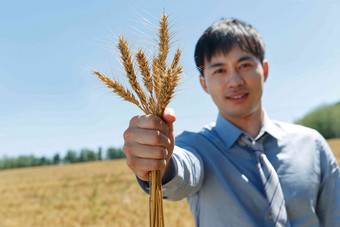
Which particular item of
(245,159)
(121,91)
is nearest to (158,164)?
(121,91)

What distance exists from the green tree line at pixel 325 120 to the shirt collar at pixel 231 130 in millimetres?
54707

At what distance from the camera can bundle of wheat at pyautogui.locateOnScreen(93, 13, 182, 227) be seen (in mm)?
955

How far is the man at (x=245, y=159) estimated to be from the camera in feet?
5.41

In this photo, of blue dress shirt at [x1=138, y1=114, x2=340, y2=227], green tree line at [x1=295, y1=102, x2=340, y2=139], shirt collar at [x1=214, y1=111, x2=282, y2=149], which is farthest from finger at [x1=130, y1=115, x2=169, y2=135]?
green tree line at [x1=295, y1=102, x2=340, y2=139]

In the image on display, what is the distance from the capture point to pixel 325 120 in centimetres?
5338

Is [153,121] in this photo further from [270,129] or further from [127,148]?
[270,129]

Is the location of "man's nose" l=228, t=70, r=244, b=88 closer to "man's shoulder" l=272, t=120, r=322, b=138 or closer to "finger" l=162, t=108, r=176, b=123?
"man's shoulder" l=272, t=120, r=322, b=138

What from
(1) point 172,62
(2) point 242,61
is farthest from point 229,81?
(1) point 172,62

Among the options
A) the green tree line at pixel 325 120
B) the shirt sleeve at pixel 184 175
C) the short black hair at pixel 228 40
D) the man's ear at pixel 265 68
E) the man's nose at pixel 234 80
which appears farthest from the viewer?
the green tree line at pixel 325 120

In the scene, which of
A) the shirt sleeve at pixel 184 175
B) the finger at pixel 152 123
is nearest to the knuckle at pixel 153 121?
the finger at pixel 152 123

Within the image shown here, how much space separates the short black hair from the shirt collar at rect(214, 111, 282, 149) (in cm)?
42

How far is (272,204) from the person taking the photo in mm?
1604

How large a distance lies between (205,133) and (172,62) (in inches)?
42.1

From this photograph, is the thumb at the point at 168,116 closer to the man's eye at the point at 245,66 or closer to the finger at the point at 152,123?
the finger at the point at 152,123
